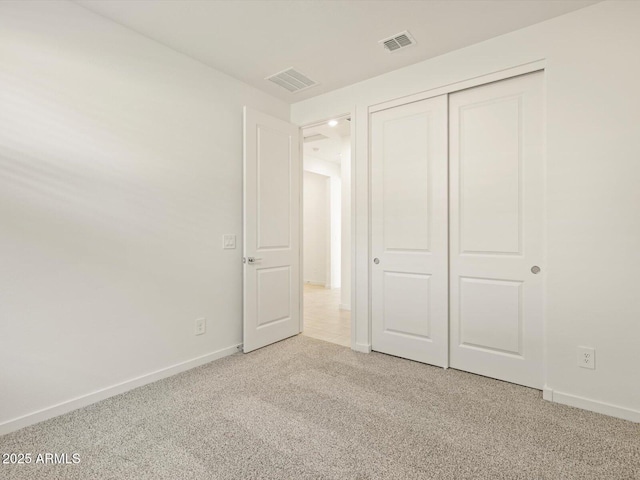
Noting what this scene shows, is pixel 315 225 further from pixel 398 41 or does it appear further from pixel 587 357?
pixel 587 357

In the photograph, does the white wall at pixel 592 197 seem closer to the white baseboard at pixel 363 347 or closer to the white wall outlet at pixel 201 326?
the white baseboard at pixel 363 347

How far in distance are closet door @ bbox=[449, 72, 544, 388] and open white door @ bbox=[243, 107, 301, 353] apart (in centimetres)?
167

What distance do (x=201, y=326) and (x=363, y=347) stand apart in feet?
5.03

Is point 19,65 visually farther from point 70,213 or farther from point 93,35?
point 70,213

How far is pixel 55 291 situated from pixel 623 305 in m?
3.52

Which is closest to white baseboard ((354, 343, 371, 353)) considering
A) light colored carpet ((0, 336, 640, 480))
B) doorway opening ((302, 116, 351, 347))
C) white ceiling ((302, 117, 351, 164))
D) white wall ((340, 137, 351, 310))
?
doorway opening ((302, 116, 351, 347))

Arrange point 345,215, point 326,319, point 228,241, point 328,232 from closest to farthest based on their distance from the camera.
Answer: point 228,241, point 326,319, point 345,215, point 328,232

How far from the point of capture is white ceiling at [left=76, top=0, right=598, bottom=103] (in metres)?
2.09

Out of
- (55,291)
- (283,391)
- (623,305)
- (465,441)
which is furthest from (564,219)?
(55,291)

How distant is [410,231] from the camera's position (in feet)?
9.53

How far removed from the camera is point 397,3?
2084mm

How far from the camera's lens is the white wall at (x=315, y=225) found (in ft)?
24.9

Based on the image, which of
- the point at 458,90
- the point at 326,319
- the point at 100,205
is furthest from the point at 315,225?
the point at 100,205

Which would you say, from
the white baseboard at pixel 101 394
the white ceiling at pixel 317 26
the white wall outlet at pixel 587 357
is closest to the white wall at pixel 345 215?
the white ceiling at pixel 317 26
